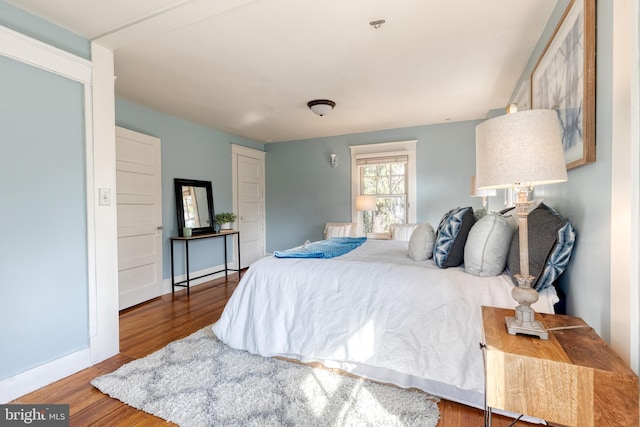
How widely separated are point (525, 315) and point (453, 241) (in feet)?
2.94

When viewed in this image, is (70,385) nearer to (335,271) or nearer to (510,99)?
(335,271)

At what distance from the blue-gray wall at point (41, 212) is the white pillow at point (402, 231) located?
3714mm

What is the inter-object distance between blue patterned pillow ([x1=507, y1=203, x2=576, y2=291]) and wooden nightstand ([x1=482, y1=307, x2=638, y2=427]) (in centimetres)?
48

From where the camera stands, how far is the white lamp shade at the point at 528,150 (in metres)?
1.05

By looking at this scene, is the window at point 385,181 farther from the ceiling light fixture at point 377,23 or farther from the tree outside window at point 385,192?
the ceiling light fixture at point 377,23

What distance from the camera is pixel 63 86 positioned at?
6.81 ft

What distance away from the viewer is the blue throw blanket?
2.40 meters

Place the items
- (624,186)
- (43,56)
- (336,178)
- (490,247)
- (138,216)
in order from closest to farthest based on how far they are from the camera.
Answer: (624,186)
(490,247)
(43,56)
(138,216)
(336,178)

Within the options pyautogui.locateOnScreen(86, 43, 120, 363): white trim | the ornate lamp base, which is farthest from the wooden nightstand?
pyautogui.locateOnScreen(86, 43, 120, 363): white trim

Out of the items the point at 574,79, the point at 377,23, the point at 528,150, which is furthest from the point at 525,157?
the point at 377,23

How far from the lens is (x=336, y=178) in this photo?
18.1 feet

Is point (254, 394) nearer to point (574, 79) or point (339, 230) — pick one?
point (574, 79)

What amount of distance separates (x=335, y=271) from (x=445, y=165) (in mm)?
3407

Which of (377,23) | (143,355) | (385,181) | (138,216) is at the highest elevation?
(377,23)
